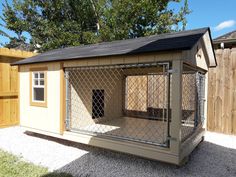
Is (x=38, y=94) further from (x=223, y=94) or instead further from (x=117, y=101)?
Result: (x=223, y=94)

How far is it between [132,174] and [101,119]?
9.84ft

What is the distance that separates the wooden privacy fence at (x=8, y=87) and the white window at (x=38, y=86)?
1849mm

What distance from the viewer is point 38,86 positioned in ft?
16.6

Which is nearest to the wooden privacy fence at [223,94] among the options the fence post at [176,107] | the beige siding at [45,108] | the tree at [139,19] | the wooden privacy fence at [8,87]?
the fence post at [176,107]

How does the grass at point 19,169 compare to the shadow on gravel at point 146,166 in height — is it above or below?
above

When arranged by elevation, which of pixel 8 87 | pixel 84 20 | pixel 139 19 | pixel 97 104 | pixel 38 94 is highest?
pixel 84 20

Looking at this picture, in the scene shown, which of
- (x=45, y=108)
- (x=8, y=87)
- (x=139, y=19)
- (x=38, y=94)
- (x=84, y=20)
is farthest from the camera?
(x=84, y=20)

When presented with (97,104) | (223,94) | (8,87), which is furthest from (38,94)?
(223,94)

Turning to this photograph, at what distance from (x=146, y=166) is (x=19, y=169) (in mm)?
2350

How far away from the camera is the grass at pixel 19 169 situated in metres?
3.08

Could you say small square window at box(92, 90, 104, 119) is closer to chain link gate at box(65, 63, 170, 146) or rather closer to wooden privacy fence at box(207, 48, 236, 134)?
chain link gate at box(65, 63, 170, 146)

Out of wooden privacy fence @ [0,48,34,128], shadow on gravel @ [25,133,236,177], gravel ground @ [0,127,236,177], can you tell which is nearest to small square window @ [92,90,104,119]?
gravel ground @ [0,127,236,177]

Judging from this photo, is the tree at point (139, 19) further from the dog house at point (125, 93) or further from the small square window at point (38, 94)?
the small square window at point (38, 94)

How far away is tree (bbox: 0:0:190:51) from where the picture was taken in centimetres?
1165
